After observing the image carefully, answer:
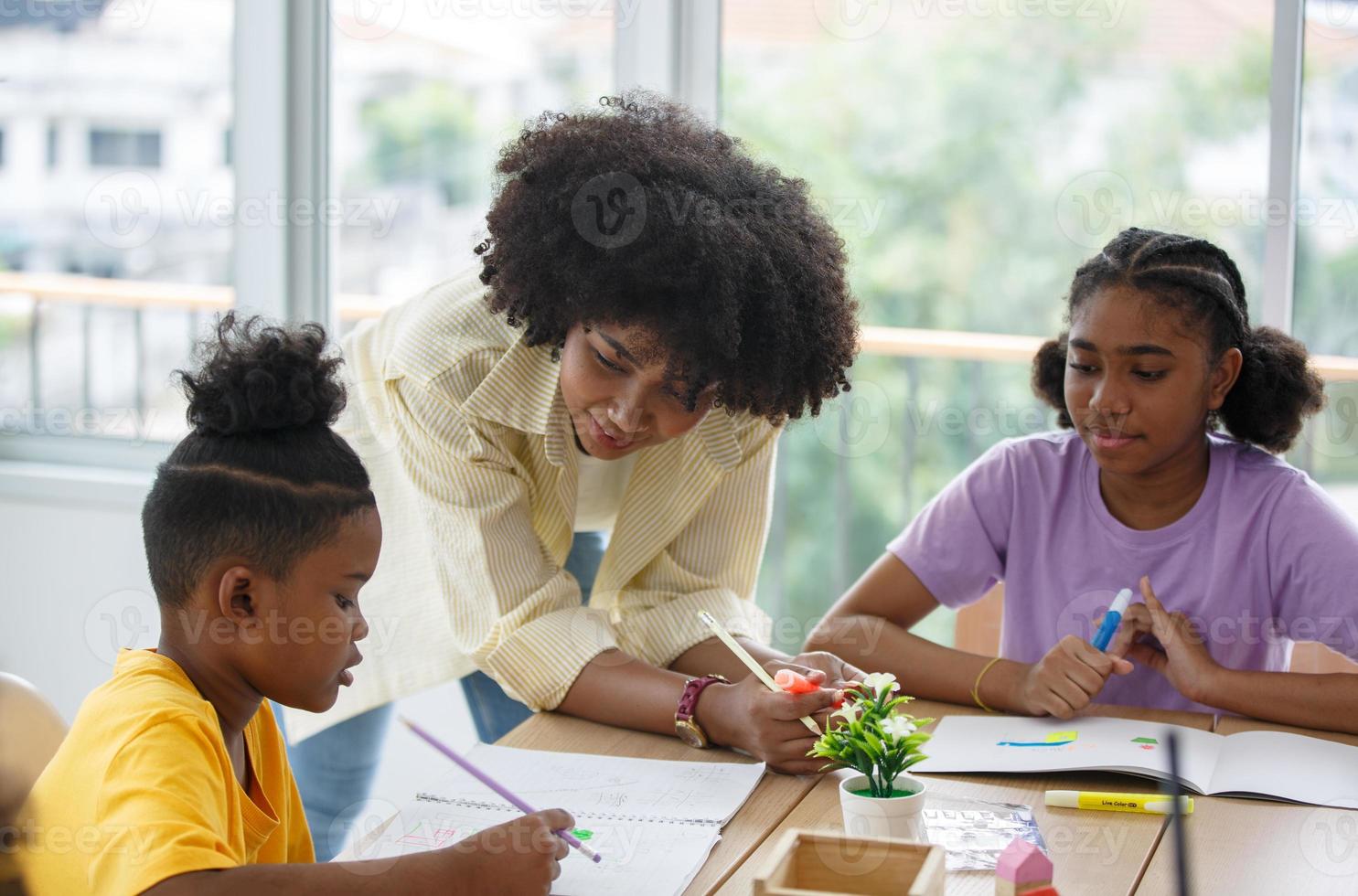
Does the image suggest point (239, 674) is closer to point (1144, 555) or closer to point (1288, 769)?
point (1288, 769)

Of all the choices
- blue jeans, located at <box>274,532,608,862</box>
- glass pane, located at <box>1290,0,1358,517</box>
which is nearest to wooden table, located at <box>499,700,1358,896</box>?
blue jeans, located at <box>274,532,608,862</box>

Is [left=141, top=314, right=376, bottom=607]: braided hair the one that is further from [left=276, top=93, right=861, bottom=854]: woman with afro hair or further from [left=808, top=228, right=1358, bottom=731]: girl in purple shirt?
[left=808, top=228, right=1358, bottom=731]: girl in purple shirt

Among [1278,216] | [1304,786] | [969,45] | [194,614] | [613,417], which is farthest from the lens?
[969,45]

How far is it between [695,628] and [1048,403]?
0.60 metres

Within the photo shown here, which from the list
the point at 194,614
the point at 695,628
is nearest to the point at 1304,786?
the point at 695,628

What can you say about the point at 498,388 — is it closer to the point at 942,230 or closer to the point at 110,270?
the point at 110,270

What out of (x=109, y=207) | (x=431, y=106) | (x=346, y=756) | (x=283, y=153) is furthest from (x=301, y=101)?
(x=346, y=756)

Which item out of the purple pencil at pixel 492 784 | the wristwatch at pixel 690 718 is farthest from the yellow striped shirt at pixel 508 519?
the purple pencil at pixel 492 784

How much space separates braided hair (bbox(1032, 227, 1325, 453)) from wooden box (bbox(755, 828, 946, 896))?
0.93 meters

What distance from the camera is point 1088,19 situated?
484 centimetres

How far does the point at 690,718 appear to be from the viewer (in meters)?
1.31

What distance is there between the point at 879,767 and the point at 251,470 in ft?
1.85

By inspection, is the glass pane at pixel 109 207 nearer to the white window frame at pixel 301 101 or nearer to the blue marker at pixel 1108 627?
the white window frame at pixel 301 101

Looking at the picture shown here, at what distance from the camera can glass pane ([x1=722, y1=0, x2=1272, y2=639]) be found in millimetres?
4816
